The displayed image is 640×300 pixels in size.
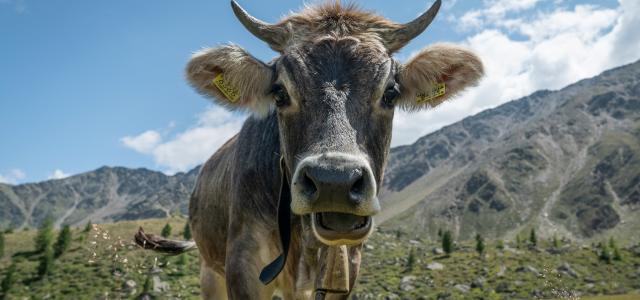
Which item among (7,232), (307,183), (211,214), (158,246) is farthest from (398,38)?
(7,232)

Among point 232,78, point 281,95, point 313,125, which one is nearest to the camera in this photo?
point 313,125

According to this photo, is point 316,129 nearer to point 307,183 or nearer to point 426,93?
point 307,183

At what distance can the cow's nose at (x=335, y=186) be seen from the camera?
3.58 m

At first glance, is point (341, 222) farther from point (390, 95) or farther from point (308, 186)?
point (390, 95)

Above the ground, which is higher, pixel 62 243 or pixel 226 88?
pixel 62 243

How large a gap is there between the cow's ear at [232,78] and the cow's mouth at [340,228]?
209 cm

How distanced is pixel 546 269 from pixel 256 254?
464cm

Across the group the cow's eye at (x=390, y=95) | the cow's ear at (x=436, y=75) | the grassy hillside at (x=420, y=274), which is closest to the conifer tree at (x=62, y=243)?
the grassy hillside at (x=420, y=274)

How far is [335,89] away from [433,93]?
6.36 feet

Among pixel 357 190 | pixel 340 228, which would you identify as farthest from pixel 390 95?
pixel 340 228

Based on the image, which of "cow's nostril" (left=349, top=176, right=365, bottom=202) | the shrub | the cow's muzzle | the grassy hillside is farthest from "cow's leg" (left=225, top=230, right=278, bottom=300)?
the shrub

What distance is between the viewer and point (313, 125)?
13.9ft

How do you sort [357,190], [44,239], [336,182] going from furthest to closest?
[44,239] → [357,190] → [336,182]

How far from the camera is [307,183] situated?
384cm
